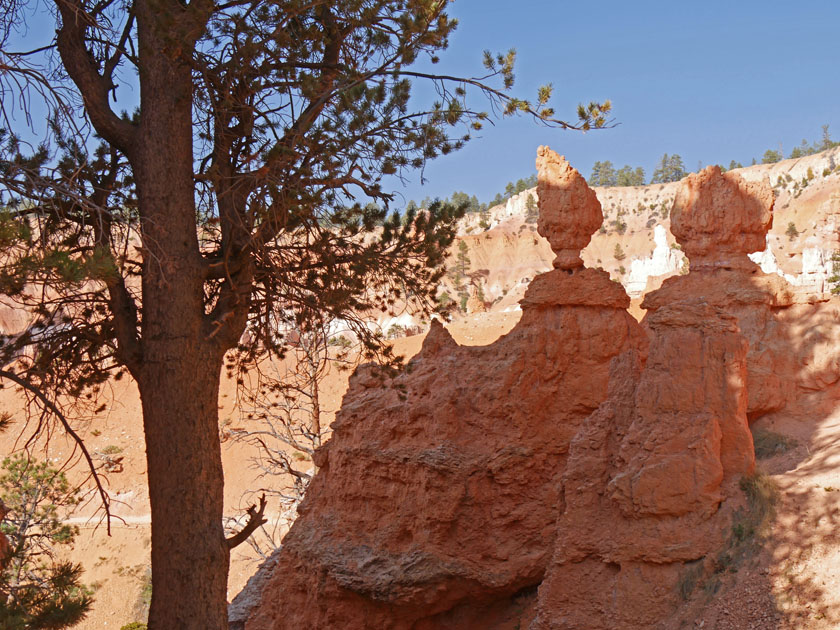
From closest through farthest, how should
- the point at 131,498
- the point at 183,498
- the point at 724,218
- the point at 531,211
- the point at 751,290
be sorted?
1. the point at 183,498
2. the point at 751,290
3. the point at 724,218
4. the point at 131,498
5. the point at 531,211

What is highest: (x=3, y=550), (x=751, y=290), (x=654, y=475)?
(x=751, y=290)

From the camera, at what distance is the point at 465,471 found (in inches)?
396

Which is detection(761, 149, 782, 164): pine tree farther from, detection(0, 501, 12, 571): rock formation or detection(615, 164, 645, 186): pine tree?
detection(0, 501, 12, 571): rock formation

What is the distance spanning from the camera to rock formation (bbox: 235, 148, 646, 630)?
9922 millimetres

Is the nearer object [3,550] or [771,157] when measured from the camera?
[3,550]

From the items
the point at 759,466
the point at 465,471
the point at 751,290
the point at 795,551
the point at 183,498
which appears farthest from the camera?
the point at 751,290

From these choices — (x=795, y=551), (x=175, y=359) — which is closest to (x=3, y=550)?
(x=175, y=359)

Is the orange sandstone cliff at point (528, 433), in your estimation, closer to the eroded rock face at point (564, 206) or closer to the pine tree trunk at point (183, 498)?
the eroded rock face at point (564, 206)

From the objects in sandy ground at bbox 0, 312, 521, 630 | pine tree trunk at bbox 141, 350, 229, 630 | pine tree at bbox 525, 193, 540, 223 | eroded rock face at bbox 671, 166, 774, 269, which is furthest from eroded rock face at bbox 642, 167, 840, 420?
pine tree at bbox 525, 193, 540, 223

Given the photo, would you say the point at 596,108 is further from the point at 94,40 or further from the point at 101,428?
the point at 101,428

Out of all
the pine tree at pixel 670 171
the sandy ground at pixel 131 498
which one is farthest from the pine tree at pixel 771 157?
the sandy ground at pixel 131 498

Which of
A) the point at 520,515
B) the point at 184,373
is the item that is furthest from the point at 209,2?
the point at 520,515

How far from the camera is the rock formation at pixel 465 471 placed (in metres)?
9.92

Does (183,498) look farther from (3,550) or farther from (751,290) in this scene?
(751,290)
